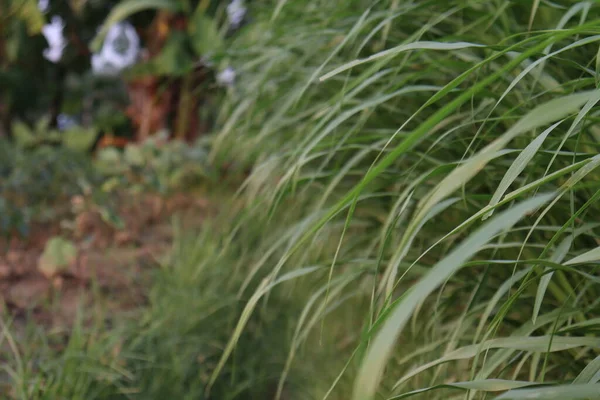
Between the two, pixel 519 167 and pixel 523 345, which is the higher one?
pixel 519 167

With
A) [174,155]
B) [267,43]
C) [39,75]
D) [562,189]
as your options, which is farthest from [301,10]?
[39,75]

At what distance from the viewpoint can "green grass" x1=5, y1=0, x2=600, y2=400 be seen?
2.60ft

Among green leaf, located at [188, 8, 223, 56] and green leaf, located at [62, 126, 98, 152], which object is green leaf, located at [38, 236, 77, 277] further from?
green leaf, located at [188, 8, 223, 56]

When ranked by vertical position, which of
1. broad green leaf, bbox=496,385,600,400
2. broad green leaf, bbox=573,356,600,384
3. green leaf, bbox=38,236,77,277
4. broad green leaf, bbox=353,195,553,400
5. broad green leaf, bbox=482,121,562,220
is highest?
broad green leaf, bbox=353,195,553,400

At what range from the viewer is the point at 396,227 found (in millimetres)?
1139

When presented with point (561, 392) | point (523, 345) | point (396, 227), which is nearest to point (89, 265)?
point (396, 227)

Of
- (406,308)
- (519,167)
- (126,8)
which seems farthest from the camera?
(126,8)

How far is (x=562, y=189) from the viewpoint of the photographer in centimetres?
55

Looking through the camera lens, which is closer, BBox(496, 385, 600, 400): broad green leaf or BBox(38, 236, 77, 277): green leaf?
BBox(496, 385, 600, 400): broad green leaf

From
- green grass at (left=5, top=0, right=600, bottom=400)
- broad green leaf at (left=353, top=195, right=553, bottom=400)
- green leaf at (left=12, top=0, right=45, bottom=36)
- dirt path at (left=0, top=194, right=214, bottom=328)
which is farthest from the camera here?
green leaf at (left=12, top=0, right=45, bottom=36)

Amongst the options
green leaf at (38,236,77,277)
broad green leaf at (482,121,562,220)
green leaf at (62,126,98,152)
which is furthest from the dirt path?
broad green leaf at (482,121,562,220)

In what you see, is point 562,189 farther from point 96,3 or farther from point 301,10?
point 96,3

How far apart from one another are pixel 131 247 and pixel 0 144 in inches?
26.6

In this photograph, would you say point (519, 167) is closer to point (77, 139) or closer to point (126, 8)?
point (126, 8)
